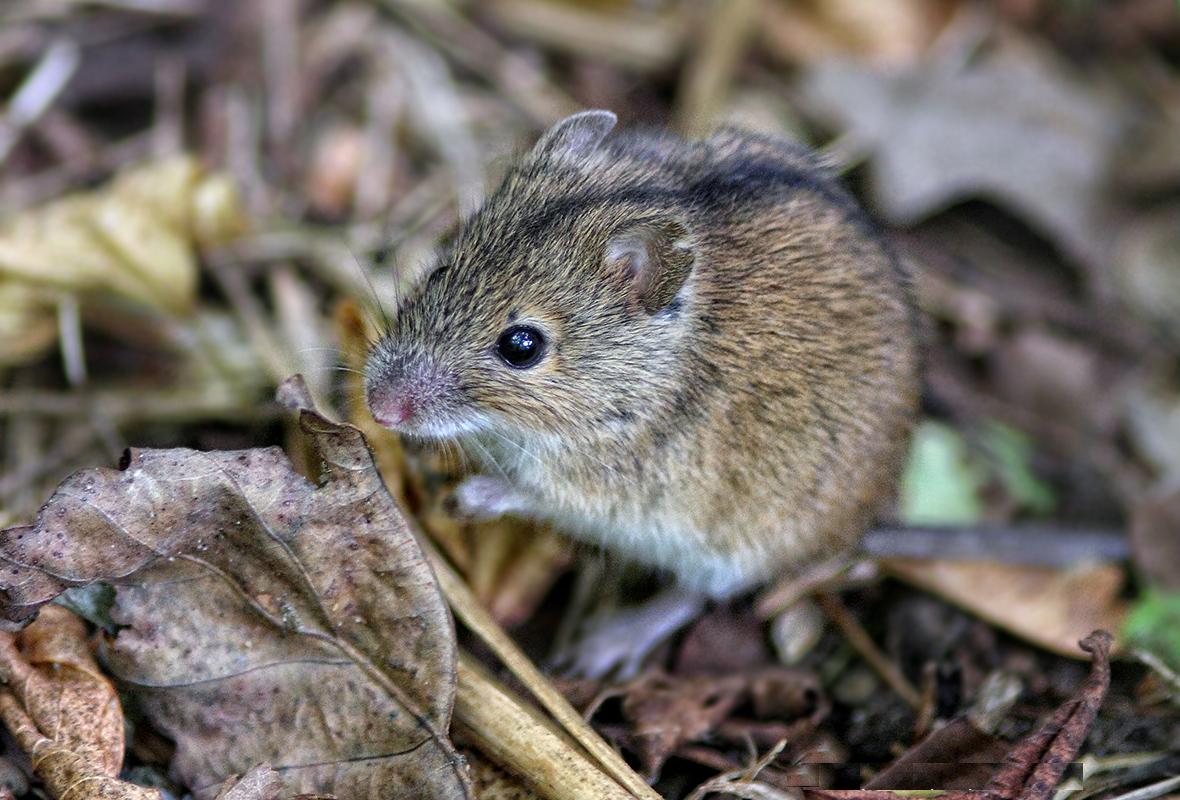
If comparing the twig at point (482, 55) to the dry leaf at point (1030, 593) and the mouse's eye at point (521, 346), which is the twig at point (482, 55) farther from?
the dry leaf at point (1030, 593)

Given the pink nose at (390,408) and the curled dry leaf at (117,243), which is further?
the curled dry leaf at (117,243)

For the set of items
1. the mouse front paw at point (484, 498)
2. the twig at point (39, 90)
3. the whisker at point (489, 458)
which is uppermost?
the twig at point (39, 90)

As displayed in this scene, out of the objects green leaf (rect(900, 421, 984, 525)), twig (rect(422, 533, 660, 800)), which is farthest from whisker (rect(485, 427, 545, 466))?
green leaf (rect(900, 421, 984, 525))

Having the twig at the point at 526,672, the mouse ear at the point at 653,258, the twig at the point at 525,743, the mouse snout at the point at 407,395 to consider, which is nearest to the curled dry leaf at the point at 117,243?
the mouse snout at the point at 407,395

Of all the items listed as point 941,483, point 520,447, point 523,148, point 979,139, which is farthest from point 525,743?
point 979,139

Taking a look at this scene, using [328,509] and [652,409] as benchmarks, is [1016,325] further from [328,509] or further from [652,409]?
[328,509]

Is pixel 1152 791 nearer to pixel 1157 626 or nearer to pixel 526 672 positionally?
pixel 1157 626
